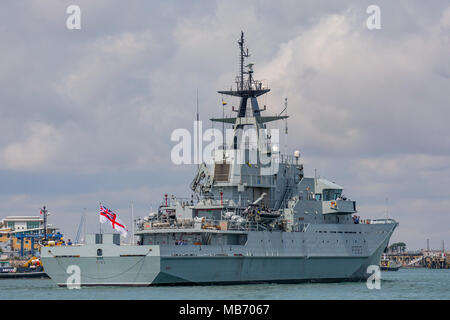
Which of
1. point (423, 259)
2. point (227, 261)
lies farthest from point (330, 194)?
point (423, 259)

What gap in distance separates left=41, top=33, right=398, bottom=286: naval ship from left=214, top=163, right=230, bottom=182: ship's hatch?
6 centimetres

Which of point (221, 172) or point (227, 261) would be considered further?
point (221, 172)

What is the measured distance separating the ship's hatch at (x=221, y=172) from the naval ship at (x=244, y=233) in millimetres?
60

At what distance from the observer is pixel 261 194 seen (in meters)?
52.1

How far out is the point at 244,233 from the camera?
48.8 meters

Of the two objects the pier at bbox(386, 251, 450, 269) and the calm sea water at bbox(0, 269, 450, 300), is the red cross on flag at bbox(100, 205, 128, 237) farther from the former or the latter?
the pier at bbox(386, 251, 450, 269)

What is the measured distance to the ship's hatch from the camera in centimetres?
5097

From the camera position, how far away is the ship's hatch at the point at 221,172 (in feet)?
167

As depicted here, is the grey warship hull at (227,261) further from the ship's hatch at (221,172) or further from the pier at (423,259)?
the pier at (423,259)

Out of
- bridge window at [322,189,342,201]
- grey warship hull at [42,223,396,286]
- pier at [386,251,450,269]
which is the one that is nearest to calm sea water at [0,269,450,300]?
grey warship hull at [42,223,396,286]

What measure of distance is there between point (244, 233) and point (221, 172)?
14.5ft

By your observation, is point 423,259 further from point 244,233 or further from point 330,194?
point 244,233

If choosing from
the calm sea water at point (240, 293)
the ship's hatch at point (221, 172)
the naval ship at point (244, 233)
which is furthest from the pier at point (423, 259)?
the ship's hatch at point (221, 172)
